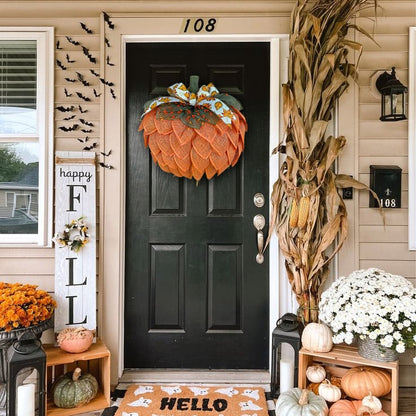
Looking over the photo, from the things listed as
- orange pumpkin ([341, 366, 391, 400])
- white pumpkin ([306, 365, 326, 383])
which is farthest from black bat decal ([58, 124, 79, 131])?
orange pumpkin ([341, 366, 391, 400])

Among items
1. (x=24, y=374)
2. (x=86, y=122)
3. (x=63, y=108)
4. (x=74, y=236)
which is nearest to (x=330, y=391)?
(x=24, y=374)

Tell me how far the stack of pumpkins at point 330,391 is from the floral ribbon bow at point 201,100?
4.35 ft

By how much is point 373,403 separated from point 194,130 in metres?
1.75

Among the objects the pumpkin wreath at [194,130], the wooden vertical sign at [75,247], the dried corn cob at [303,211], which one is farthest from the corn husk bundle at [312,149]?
the wooden vertical sign at [75,247]

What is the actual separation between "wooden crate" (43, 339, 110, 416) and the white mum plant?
4.17 ft

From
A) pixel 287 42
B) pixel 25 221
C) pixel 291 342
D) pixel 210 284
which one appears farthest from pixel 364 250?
pixel 25 221

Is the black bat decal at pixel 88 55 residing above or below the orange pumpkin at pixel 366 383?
above

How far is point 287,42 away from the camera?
2.44 metres

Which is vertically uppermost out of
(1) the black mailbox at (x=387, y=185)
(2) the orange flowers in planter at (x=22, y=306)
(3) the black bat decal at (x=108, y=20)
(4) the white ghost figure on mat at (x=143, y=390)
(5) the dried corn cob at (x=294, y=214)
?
(3) the black bat decal at (x=108, y=20)

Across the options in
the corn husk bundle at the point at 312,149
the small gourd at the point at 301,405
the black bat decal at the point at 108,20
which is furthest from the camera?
the black bat decal at the point at 108,20

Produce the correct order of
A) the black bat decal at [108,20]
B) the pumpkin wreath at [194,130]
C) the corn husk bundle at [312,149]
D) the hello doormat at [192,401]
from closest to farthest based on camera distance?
the hello doormat at [192,401] < the corn husk bundle at [312,149] < the pumpkin wreath at [194,130] < the black bat decal at [108,20]

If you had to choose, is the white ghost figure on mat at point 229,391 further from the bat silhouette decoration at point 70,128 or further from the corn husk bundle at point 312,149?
the bat silhouette decoration at point 70,128

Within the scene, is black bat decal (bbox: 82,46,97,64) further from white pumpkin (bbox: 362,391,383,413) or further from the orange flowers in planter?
white pumpkin (bbox: 362,391,383,413)

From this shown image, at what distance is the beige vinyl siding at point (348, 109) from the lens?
237cm
